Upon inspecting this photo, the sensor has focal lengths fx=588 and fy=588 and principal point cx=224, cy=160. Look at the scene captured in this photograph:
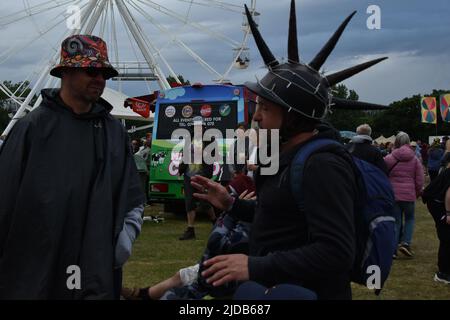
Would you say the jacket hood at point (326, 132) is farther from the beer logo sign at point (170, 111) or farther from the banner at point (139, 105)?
the banner at point (139, 105)

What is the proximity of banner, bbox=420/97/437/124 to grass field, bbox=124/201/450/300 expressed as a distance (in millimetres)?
17065

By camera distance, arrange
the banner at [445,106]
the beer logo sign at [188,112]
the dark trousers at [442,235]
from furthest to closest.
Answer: the banner at [445,106] < the beer logo sign at [188,112] < the dark trousers at [442,235]

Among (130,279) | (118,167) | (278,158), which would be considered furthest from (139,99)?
(278,158)

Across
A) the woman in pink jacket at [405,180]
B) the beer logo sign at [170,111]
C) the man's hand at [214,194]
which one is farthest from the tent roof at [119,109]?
the man's hand at [214,194]

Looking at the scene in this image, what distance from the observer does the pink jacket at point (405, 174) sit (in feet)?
25.0

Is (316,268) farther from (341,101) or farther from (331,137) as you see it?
(341,101)

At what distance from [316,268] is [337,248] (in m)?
0.09

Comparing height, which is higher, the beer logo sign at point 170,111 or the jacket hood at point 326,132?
the beer logo sign at point 170,111

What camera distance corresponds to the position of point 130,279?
6.10 meters

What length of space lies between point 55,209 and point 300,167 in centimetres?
124

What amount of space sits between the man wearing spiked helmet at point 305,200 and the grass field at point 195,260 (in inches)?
137

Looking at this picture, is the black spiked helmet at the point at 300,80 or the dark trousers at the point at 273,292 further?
the black spiked helmet at the point at 300,80

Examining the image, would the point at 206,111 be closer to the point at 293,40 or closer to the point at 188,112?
the point at 188,112

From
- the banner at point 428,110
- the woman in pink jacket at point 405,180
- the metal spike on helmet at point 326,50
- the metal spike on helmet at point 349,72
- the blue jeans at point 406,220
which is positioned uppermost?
the banner at point 428,110
